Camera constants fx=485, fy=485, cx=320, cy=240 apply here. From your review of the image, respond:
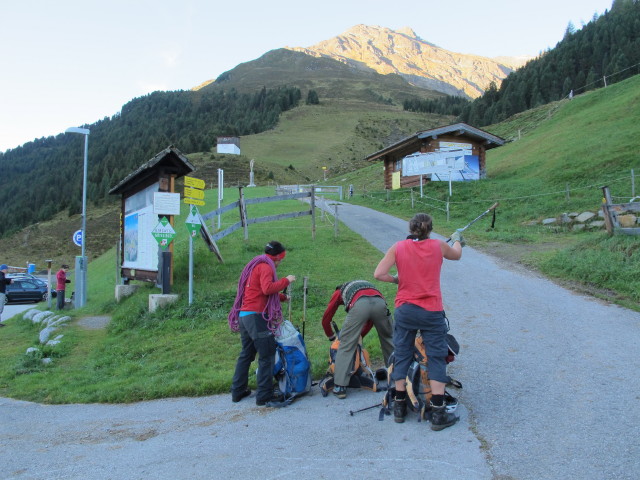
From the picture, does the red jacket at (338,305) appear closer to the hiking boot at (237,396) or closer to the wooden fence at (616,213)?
the hiking boot at (237,396)

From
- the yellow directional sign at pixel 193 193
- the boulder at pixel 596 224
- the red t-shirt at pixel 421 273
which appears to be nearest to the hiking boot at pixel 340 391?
the red t-shirt at pixel 421 273

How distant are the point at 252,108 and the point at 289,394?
130552 mm

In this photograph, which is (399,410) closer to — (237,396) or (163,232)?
(237,396)

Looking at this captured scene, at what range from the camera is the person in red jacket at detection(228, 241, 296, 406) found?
5.22 m

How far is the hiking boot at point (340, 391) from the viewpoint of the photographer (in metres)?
5.10

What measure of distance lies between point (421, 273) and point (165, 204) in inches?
300

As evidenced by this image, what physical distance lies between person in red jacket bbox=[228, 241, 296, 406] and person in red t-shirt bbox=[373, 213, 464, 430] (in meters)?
1.33

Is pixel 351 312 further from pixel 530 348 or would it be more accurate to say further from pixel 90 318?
pixel 90 318

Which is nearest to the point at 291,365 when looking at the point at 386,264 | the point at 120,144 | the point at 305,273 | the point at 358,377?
the point at 358,377

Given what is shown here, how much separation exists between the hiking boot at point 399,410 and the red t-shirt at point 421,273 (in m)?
0.88

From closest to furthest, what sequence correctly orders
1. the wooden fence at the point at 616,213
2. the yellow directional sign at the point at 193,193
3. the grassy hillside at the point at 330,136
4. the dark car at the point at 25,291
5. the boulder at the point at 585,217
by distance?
Result: the yellow directional sign at the point at 193,193 → the wooden fence at the point at 616,213 → the boulder at the point at 585,217 → the dark car at the point at 25,291 → the grassy hillside at the point at 330,136

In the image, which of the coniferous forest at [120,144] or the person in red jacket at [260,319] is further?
the coniferous forest at [120,144]

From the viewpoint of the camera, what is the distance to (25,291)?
80.5ft

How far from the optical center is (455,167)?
2878 centimetres
